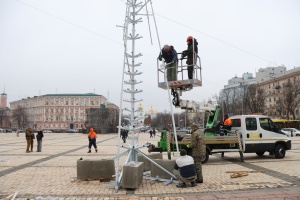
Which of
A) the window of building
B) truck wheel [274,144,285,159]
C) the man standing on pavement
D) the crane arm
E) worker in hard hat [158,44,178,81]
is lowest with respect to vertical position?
truck wheel [274,144,285,159]

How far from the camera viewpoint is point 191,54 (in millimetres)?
10570

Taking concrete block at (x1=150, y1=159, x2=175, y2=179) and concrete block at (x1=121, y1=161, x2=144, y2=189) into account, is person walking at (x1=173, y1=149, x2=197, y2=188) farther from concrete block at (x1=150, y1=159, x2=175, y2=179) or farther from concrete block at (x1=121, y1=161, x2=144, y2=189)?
concrete block at (x1=121, y1=161, x2=144, y2=189)

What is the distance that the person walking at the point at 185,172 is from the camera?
26.3ft

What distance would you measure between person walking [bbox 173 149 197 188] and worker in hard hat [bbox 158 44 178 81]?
3261mm

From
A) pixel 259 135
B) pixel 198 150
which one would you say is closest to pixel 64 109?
pixel 259 135

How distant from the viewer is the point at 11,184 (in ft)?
28.3

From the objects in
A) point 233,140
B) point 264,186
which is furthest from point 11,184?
point 233,140

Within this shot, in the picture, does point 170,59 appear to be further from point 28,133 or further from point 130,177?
point 28,133

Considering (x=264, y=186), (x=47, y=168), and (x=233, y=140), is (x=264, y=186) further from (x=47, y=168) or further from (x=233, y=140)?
(x=47, y=168)

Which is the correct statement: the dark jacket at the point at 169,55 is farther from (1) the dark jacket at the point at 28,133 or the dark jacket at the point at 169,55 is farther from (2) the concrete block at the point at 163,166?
(1) the dark jacket at the point at 28,133

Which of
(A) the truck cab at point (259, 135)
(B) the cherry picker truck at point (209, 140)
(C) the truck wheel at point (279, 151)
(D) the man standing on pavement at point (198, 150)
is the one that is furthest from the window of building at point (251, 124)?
→ (D) the man standing on pavement at point (198, 150)

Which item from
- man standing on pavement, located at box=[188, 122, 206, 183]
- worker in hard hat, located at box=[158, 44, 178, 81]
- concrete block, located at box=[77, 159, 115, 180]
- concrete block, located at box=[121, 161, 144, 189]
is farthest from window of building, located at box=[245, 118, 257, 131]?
concrete block, located at box=[121, 161, 144, 189]

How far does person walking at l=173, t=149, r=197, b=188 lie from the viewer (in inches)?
316

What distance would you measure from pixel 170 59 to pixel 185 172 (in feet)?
13.1
